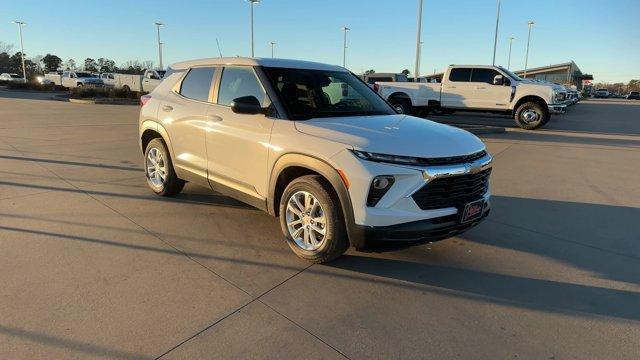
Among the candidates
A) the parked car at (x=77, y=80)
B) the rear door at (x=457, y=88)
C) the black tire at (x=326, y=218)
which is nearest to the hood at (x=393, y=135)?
the black tire at (x=326, y=218)

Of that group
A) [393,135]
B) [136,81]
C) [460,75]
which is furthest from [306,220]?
[136,81]

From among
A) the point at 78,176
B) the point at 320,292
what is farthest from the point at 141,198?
the point at 320,292

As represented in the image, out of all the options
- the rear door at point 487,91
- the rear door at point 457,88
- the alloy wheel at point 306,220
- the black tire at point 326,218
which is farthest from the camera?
the rear door at point 457,88

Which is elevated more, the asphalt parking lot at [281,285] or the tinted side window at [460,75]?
the tinted side window at [460,75]

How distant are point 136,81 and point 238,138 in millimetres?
34718

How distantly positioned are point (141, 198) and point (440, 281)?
13.4ft

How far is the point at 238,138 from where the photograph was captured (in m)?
4.64

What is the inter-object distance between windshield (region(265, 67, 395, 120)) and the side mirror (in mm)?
258

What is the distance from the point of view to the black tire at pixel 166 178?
19.2 feet

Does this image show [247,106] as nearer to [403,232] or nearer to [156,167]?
[403,232]

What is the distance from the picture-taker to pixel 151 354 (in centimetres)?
280

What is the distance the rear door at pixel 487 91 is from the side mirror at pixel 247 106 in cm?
1355

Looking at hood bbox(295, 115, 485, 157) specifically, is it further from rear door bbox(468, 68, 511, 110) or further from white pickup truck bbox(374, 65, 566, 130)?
rear door bbox(468, 68, 511, 110)

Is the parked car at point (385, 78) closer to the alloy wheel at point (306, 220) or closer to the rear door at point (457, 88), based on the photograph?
the rear door at point (457, 88)
